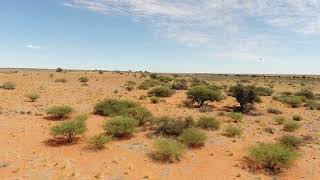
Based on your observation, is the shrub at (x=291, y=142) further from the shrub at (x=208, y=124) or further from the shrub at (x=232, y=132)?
the shrub at (x=208, y=124)

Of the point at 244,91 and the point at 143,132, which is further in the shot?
the point at 244,91

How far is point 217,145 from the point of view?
61.7 feet

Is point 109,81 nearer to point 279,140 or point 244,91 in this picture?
point 244,91

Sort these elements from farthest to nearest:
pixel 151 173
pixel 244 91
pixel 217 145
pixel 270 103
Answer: pixel 270 103 → pixel 244 91 → pixel 217 145 → pixel 151 173

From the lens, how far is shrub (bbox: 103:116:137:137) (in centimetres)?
1959

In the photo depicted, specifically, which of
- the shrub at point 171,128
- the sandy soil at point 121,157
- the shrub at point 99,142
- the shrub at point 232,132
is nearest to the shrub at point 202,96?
the sandy soil at point 121,157

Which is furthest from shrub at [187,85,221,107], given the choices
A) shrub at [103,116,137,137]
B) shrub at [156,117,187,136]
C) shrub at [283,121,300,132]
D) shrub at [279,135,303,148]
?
shrub at [279,135,303,148]

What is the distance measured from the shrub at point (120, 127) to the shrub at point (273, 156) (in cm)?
664

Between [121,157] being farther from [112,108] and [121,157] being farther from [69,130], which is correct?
[112,108]

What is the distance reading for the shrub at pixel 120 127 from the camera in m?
19.6

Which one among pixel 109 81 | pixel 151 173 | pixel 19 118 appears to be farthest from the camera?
pixel 109 81

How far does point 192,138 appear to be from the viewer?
18.4m

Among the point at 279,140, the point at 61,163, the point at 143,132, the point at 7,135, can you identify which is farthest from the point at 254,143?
the point at 7,135

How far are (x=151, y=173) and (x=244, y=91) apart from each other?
59.1 feet
